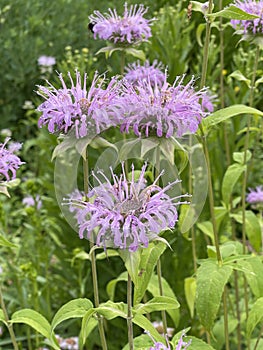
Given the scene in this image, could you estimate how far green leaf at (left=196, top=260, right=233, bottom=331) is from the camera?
44.7 inches

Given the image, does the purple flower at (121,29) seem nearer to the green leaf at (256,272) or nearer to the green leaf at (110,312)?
the green leaf at (256,272)

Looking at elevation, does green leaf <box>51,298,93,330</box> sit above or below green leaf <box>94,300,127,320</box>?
below

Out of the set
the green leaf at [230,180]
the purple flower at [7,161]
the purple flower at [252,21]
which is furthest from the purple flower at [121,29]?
the purple flower at [7,161]

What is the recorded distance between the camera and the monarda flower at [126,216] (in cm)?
88

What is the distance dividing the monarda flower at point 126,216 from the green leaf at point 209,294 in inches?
9.9

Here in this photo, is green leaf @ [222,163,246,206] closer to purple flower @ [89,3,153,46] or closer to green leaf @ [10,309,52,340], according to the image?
purple flower @ [89,3,153,46]

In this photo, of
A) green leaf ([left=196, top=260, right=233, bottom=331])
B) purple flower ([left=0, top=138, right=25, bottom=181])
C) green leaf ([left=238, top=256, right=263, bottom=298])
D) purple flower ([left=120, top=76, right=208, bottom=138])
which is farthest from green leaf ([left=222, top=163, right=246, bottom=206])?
purple flower ([left=0, top=138, right=25, bottom=181])

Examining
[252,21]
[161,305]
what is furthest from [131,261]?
[252,21]

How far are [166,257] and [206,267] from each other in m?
0.80

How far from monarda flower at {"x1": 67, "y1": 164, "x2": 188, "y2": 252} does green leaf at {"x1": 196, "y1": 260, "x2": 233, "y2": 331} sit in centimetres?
25

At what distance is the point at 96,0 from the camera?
3799 millimetres

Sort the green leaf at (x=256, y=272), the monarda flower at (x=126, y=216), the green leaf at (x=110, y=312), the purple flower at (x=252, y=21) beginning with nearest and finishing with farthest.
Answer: the monarda flower at (x=126, y=216)
the green leaf at (x=110, y=312)
the green leaf at (x=256, y=272)
the purple flower at (x=252, y=21)

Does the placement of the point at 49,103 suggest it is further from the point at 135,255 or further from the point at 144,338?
the point at 144,338

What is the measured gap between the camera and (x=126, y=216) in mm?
898
